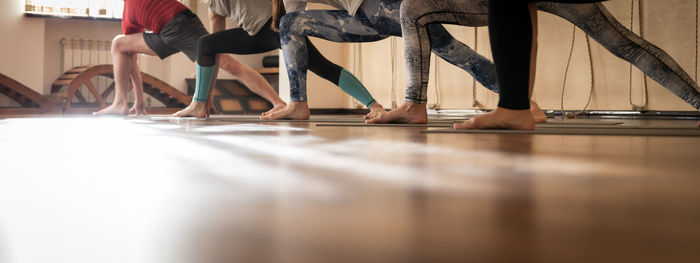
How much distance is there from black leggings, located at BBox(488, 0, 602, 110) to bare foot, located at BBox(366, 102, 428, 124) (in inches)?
20.9

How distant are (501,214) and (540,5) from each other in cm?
165

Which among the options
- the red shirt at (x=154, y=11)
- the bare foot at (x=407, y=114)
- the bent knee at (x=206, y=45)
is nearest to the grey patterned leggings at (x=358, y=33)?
the bare foot at (x=407, y=114)

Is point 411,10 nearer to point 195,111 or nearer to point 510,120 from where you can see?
point 510,120

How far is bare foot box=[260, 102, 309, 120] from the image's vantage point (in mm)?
2508

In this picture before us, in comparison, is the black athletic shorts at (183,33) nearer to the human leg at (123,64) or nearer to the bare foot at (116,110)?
the human leg at (123,64)

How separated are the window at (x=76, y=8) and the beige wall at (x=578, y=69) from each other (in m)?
4.16

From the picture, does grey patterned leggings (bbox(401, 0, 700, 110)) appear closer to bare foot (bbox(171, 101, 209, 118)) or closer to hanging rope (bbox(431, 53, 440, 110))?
bare foot (bbox(171, 101, 209, 118))

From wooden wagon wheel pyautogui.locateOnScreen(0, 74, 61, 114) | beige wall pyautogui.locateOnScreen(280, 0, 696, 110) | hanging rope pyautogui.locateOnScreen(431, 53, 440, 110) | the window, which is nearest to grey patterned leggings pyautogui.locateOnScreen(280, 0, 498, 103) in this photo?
beige wall pyautogui.locateOnScreen(280, 0, 696, 110)

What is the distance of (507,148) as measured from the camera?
923 millimetres

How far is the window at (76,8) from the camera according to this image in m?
7.24

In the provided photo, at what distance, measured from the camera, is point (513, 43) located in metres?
1.44

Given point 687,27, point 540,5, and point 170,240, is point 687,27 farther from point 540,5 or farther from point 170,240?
point 170,240

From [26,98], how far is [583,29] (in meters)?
4.55

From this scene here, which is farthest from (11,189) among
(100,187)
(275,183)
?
(275,183)
